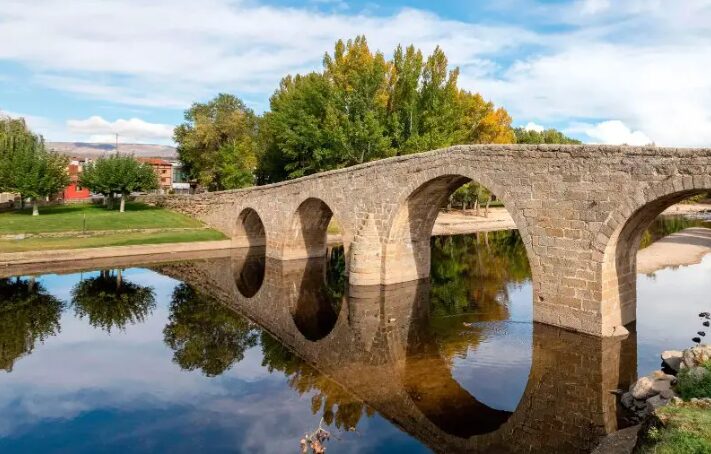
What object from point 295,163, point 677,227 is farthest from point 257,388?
point 677,227

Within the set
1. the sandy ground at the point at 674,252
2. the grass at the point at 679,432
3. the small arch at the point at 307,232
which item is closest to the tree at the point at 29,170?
the small arch at the point at 307,232

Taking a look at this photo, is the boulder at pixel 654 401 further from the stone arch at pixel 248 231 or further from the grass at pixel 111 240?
the grass at pixel 111 240

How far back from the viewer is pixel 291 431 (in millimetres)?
10414

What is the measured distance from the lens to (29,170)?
38938 mm

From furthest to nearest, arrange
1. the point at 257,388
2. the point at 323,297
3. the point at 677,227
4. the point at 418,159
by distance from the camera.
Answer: the point at 677,227 → the point at 323,297 → the point at 418,159 → the point at 257,388

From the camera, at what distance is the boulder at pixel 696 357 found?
9961 millimetres

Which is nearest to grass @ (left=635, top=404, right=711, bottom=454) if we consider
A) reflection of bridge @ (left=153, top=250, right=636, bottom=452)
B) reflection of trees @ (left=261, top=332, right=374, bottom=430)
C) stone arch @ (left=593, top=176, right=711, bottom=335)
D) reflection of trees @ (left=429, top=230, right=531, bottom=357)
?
reflection of bridge @ (left=153, top=250, right=636, bottom=452)

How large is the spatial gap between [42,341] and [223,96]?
52.3m

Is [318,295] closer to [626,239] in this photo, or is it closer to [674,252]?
[626,239]

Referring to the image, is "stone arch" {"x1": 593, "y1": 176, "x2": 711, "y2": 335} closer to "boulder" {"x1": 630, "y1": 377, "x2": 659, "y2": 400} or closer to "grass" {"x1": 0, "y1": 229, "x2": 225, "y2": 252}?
"boulder" {"x1": 630, "y1": 377, "x2": 659, "y2": 400}

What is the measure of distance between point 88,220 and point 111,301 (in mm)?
19005

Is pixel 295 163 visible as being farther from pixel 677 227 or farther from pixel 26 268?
pixel 677 227

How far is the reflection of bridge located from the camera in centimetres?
1014

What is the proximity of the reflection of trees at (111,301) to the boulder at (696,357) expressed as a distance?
16745 mm
